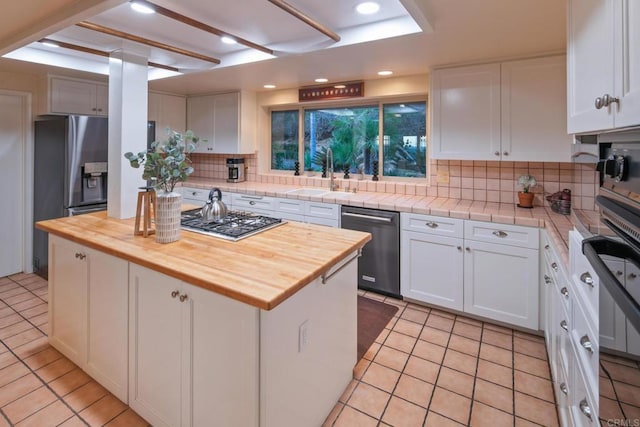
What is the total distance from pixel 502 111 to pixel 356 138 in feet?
A: 5.34

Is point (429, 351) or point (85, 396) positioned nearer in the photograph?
point (85, 396)

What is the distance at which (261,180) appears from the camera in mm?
4648

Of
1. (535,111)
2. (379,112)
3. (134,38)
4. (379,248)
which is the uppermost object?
(134,38)

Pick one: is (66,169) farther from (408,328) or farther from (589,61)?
(589,61)

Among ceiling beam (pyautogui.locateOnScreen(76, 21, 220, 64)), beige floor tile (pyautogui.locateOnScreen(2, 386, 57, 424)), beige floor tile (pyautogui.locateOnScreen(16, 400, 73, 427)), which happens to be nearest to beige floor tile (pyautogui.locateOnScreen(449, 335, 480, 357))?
beige floor tile (pyautogui.locateOnScreen(16, 400, 73, 427))

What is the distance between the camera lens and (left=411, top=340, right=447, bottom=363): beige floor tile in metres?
2.29

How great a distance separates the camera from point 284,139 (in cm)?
458

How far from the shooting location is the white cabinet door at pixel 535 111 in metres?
2.57

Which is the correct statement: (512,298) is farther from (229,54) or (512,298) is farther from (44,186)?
(44,186)

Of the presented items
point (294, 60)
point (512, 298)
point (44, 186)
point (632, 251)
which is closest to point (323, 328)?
point (632, 251)

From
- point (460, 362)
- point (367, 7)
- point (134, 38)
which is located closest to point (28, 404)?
point (134, 38)

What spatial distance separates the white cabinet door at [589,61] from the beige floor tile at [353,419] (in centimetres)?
161

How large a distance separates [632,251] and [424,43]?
2036 mm

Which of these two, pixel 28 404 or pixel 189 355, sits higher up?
pixel 189 355
